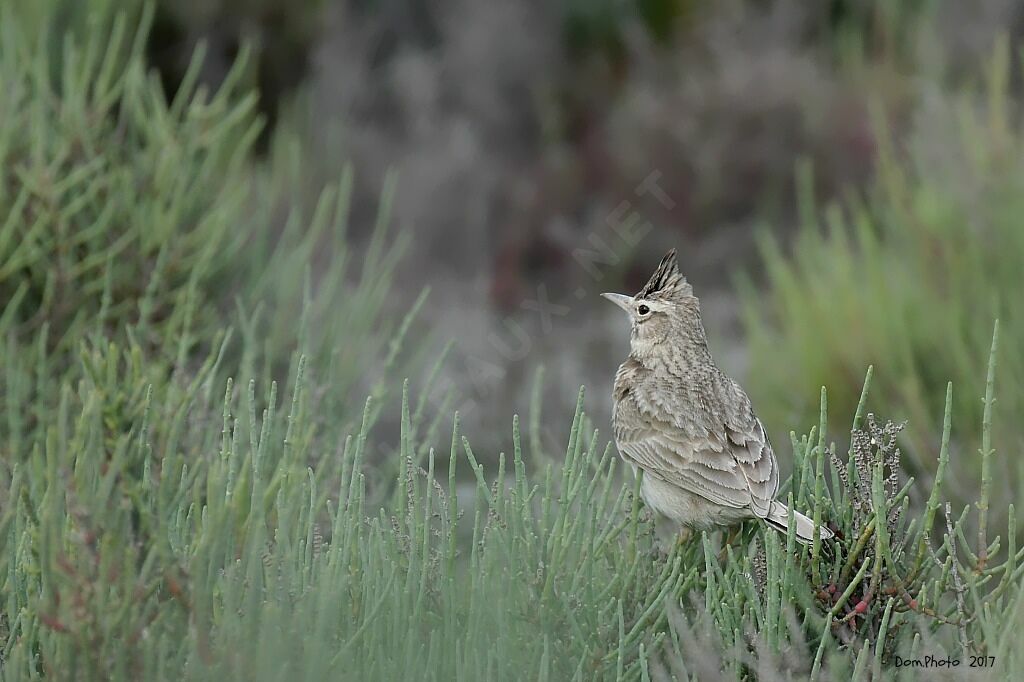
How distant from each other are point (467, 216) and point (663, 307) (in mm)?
7480

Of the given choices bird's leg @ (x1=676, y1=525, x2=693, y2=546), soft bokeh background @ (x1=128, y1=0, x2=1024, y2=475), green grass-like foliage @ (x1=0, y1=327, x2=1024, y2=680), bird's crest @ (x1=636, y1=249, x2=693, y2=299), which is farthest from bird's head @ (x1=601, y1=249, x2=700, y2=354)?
soft bokeh background @ (x1=128, y1=0, x2=1024, y2=475)

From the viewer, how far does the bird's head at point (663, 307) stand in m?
3.99

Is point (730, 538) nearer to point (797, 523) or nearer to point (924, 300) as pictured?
point (797, 523)

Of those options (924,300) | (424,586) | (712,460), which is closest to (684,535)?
(712,460)

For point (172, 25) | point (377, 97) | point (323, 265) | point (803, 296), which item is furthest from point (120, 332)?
point (377, 97)

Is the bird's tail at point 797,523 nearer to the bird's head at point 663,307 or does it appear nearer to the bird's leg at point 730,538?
the bird's leg at point 730,538

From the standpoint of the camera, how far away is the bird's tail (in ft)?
9.53

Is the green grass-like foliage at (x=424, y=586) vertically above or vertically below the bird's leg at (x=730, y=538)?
below

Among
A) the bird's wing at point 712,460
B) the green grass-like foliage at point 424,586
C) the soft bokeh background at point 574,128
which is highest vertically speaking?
the soft bokeh background at point 574,128

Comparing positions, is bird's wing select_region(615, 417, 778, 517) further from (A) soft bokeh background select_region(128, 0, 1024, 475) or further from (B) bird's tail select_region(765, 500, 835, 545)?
(A) soft bokeh background select_region(128, 0, 1024, 475)

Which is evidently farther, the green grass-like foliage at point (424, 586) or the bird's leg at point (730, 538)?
the bird's leg at point (730, 538)

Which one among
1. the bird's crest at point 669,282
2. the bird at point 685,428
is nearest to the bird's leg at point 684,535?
the bird at point 685,428

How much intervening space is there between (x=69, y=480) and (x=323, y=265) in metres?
6.93

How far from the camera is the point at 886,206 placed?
6.76 metres
